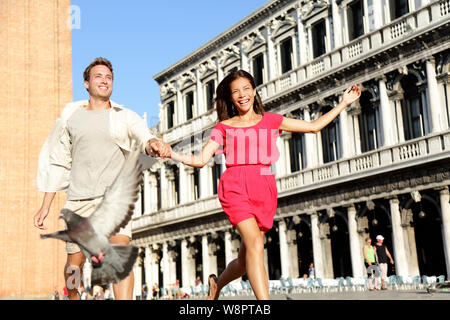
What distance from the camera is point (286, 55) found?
80.0ft

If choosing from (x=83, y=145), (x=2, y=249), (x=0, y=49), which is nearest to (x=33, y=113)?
(x=0, y=49)

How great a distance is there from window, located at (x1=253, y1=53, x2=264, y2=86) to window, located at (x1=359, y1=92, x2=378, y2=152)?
6.46 m

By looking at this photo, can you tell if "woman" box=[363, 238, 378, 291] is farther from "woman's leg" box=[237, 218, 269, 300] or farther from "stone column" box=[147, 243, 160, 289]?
"stone column" box=[147, 243, 160, 289]

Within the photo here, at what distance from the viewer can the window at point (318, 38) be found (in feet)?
73.6

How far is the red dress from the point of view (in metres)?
3.89

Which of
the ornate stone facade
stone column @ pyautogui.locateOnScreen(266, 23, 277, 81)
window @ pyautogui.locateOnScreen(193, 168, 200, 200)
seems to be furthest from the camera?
window @ pyautogui.locateOnScreen(193, 168, 200, 200)

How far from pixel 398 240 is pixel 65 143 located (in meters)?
15.4

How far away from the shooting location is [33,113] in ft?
49.3

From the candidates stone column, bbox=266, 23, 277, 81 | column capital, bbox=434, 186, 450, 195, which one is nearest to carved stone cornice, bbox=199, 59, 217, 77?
stone column, bbox=266, 23, 277, 81

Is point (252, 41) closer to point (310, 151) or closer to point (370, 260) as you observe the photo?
point (310, 151)

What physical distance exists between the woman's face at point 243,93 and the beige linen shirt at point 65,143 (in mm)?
A: 644

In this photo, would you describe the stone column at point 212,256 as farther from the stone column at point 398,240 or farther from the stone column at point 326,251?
the stone column at point 398,240

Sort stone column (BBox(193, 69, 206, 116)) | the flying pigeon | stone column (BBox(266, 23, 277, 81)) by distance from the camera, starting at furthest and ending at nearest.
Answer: stone column (BBox(193, 69, 206, 116)) < stone column (BBox(266, 23, 277, 81)) < the flying pigeon

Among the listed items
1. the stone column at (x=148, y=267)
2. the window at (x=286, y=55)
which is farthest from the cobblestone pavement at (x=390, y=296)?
the stone column at (x=148, y=267)
